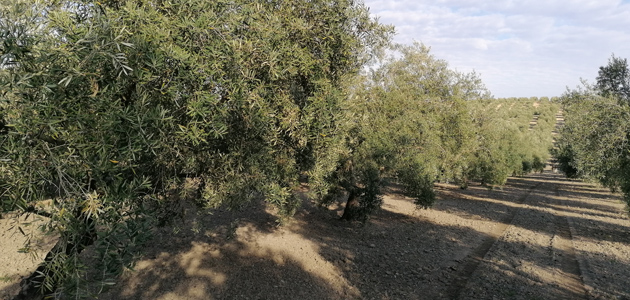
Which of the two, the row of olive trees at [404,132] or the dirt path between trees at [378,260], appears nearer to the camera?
the dirt path between trees at [378,260]

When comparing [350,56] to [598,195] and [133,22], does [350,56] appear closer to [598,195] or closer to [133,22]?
[133,22]

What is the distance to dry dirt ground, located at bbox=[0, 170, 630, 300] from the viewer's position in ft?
41.3

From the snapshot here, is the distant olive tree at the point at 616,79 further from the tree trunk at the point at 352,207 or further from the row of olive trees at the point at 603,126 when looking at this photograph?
the tree trunk at the point at 352,207

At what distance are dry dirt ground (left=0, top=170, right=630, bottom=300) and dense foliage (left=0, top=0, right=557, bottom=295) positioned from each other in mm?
2507

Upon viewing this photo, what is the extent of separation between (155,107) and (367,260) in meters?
12.9

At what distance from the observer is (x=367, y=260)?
630 inches

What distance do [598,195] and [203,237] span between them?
164 feet

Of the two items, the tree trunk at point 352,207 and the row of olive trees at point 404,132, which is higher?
the row of olive trees at point 404,132

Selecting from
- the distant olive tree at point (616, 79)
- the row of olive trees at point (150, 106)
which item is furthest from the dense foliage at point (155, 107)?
the distant olive tree at point (616, 79)

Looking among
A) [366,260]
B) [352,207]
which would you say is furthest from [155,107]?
[352,207]

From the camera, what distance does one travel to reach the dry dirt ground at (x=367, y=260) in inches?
496

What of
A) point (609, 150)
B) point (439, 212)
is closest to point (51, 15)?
point (609, 150)

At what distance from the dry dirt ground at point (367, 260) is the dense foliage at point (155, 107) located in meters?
2.51

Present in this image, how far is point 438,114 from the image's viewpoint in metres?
22.5
